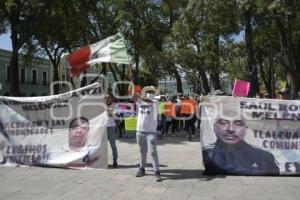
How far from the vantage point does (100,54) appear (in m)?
12.1

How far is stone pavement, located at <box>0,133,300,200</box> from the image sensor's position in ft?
28.2

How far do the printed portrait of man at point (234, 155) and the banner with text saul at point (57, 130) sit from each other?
224 cm

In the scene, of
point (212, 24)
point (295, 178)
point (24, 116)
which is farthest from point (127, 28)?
point (295, 178)

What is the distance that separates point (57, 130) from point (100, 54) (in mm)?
1928

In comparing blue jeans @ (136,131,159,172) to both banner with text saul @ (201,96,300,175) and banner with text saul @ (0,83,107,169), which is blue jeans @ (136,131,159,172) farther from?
banner with text saul @ (0,83,107,169)

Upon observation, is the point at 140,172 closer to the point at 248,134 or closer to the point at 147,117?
the point at 147,117

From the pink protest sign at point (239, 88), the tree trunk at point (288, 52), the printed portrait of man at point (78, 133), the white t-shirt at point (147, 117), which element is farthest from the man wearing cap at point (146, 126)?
the tree trunk at point (288, 52)

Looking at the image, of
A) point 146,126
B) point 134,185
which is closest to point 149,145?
point 146,126

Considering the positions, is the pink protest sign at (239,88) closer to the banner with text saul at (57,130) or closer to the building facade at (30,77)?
the banner with text saul at (57,130)

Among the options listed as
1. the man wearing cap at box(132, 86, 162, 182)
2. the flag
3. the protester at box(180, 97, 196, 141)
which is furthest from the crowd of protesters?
the man wearing cap at box(132, 86, 162, 182)

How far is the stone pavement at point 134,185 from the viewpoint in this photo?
8.59 meters

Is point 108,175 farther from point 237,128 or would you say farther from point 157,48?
point 157,48

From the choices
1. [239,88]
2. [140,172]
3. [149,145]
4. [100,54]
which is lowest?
[140,172]

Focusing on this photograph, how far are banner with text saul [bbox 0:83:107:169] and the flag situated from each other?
0.82 meters
